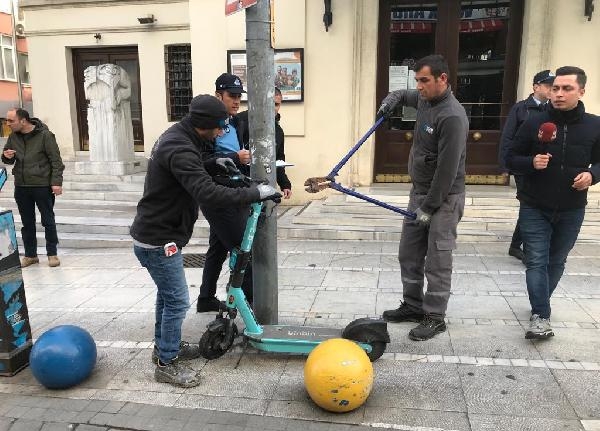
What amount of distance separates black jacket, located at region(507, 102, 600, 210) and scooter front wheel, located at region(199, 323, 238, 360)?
2.42 m

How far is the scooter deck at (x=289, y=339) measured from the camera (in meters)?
3.44

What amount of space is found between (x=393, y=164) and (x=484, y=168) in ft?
A: 4.88

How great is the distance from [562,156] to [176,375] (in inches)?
120

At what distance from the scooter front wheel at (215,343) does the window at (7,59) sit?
82.4ft

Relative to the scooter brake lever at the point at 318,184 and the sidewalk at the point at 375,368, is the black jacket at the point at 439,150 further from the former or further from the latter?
the sidewalk at the point at 375,368

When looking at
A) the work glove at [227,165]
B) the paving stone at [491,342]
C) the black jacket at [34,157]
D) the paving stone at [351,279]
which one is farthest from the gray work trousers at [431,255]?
the black jacket at [34,157]

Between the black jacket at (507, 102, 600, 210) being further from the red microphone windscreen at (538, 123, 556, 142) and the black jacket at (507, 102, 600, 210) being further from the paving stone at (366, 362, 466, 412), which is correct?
the paving stone at (366, 362, 466, 412)

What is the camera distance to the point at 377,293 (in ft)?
16.3

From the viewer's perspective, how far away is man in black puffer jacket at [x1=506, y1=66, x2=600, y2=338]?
11.6 ft

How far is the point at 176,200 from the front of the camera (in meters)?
3.13

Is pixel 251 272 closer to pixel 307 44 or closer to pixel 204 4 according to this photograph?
pixel 307 44

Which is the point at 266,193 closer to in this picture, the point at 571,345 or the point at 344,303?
the point at 344,303

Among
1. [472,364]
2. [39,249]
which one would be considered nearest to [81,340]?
[472,364]


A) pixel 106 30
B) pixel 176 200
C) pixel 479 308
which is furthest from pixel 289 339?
pixel 106 30
